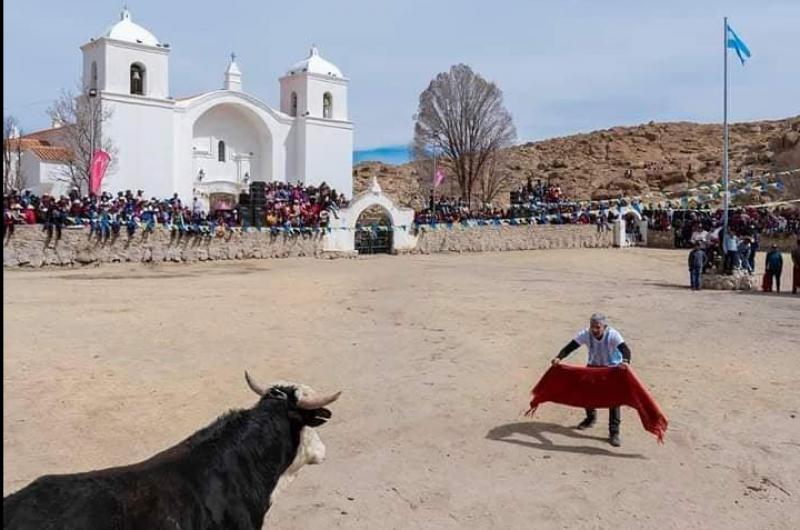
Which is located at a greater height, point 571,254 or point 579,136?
point 579,136

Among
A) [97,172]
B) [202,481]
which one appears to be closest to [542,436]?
[202,481]

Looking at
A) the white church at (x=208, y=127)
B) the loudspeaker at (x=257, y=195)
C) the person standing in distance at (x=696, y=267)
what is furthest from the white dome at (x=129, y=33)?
the person standing in distance at (x=696, y=267)

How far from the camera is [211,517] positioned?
3.67 m

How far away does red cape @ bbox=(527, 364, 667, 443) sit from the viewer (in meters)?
7.48

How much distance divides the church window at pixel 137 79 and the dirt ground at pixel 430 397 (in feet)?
82.2

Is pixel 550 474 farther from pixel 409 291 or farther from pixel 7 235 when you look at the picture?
pixel 7 235

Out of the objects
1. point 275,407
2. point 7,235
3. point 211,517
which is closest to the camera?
point 211,517

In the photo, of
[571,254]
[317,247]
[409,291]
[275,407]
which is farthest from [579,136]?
[275,407]

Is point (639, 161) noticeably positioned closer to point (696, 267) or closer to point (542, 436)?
point (696, 267)

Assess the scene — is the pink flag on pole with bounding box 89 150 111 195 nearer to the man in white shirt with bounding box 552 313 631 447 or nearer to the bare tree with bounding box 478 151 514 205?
the man in white shirt with bounding box 552 313 631 447

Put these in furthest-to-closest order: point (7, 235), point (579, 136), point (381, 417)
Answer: point (579, 136) → point (7, 235) → point (381, 417)

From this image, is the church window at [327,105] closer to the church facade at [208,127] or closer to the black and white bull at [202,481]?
the church facade at [208,127]

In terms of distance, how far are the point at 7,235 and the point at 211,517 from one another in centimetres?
2226

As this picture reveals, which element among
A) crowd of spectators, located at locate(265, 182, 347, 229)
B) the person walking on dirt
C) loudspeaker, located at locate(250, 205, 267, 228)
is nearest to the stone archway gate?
crowd of spectators, located at locate(265, 182, 347, 229)
